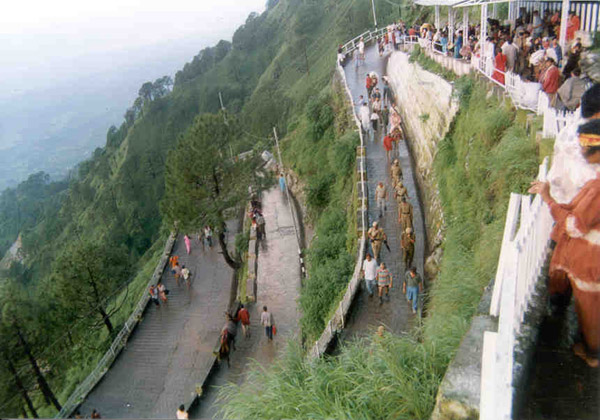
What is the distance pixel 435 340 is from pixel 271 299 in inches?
476

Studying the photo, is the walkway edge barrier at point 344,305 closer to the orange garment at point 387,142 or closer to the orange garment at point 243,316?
the orange garment at point 387,142

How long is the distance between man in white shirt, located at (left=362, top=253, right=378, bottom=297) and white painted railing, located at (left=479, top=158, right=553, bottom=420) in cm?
495

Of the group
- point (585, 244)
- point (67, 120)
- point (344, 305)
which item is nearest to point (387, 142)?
point (344, 305)

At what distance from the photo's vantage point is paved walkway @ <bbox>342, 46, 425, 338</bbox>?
26.9 ft

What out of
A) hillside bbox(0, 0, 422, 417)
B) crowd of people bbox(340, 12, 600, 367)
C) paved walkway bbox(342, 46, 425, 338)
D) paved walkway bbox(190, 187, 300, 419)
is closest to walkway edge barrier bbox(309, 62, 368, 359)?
paved walkway bbox(342, 46, 425, 338)

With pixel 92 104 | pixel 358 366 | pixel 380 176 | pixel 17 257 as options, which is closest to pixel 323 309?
pixel 380 176

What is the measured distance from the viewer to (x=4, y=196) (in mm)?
89312

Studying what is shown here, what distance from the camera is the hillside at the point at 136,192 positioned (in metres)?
Result: 15.3

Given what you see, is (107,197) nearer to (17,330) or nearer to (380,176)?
(17,330)

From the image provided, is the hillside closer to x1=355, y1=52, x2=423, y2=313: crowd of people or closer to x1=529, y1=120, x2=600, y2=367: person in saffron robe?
x1=355, y1=52, x2=423, y2=313: crowd of people

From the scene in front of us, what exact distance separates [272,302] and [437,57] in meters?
9.63

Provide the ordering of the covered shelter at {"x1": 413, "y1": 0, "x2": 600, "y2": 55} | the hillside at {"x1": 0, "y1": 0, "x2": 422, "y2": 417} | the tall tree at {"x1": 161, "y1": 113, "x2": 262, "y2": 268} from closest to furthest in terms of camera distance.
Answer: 1. the covered shelter at {"x1": 413, "y1": 0, "x2": 600, "y2": 55}
2. the hillside at {"x1": 0, "y1": 0, "x2": 422, "y2": 417}
3. the tall tree at {"x1": 161, "y1": 113, "x2": 262, "y2": 268}

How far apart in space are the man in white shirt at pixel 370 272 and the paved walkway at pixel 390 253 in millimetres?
224

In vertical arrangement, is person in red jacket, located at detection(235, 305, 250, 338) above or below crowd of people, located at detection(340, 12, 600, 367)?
below
